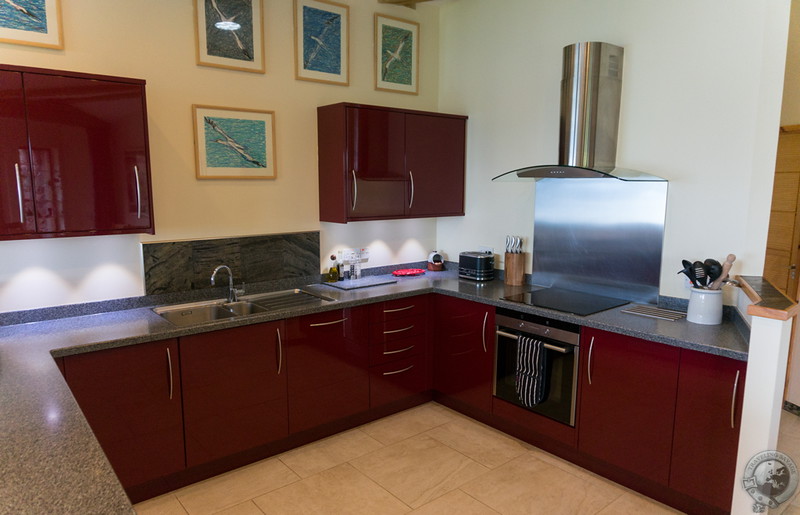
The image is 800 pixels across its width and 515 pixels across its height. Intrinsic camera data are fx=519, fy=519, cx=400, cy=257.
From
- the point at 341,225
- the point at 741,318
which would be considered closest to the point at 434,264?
the point at 341,225

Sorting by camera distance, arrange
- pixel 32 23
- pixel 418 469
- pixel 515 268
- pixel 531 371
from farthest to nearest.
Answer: pixel 515 268 → pixel 531 371 → pixel 418 469 → pixel 32 23

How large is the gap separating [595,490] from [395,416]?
1.41 m

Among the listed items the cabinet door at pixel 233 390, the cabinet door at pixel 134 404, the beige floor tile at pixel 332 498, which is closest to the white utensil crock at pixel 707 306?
the beige floor tile at pixel 332 498

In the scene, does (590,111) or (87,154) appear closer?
(87,154)

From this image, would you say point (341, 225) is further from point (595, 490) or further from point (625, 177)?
point (595, 490)

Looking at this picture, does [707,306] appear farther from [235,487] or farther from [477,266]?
[235,487]

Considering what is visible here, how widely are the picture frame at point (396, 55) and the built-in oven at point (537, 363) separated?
1.97 meters

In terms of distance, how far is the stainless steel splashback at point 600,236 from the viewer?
124 inches

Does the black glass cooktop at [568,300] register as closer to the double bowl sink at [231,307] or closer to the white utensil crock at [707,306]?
the white utensil crock at [707,306]

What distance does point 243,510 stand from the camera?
2.62 meters

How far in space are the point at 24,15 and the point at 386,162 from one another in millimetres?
2147

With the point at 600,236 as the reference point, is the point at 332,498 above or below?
below

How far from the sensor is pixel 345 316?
10.8 feet

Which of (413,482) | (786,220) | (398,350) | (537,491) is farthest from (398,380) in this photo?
(786,220)
